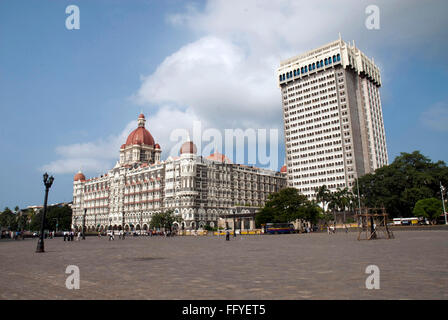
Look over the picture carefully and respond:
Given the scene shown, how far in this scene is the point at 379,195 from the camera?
7519 cm

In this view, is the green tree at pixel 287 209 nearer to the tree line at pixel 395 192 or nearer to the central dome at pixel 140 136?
the tree line at pixel 395 192

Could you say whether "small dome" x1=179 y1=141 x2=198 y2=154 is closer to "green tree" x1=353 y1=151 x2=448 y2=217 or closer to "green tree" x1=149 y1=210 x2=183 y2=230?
"green tree" x1=149 y1=210 x2=183 y2=230

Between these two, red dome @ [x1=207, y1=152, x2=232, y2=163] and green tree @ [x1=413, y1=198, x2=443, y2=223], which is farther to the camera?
red dome @ [x1=207, y1=152, x2=232, y2=163]

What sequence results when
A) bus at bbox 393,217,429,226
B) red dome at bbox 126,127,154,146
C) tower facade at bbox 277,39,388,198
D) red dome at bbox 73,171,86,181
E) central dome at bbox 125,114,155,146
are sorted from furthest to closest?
red dome at bbox 73,171,86,181 → central dome at bbox 125,114,155,146 → red dome at bbox 126,127,154,146 → tower facade at bbox 277,39,388,198 → bus at bbox 393,217,429,226

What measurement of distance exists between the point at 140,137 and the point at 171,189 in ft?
104

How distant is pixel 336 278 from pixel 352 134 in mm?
112453

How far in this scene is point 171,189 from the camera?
10294cm

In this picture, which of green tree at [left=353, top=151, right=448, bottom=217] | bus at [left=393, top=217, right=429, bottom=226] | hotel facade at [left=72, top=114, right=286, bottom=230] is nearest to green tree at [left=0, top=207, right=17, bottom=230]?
hotel facade at [left=72, top=114, right=286, bottom=230]

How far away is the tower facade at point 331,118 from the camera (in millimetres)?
113625

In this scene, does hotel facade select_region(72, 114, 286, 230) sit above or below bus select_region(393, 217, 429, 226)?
above

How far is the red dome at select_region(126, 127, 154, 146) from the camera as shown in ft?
407

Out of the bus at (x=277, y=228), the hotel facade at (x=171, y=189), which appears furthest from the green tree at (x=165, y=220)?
the bus at (x=277, y=228)

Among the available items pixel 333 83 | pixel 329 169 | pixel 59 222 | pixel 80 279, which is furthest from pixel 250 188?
pixel 80 279
